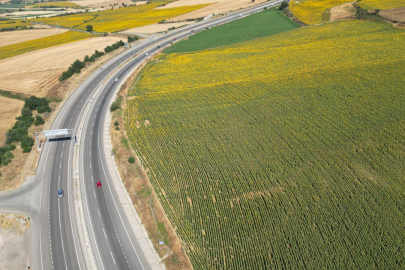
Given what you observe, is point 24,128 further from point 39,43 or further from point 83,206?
point 39,43

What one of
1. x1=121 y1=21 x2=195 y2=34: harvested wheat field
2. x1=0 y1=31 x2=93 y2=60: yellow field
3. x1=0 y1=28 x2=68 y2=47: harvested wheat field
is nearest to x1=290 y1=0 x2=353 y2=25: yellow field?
x1=121 y1=21 x2=195 y2=34: harvested wheat field

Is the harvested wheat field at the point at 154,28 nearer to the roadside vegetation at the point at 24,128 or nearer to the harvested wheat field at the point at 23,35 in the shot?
the harvested wheat field at the point at 23,35

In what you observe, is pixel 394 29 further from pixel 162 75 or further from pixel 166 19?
pixel 166 19

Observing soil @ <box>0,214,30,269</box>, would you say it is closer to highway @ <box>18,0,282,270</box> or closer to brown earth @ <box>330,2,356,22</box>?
highway @ <box>18,0,282,270</box>

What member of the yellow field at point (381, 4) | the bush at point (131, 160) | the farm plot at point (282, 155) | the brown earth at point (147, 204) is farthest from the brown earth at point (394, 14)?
the bush at point (131, 160)

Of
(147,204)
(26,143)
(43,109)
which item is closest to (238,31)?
(43,109)
